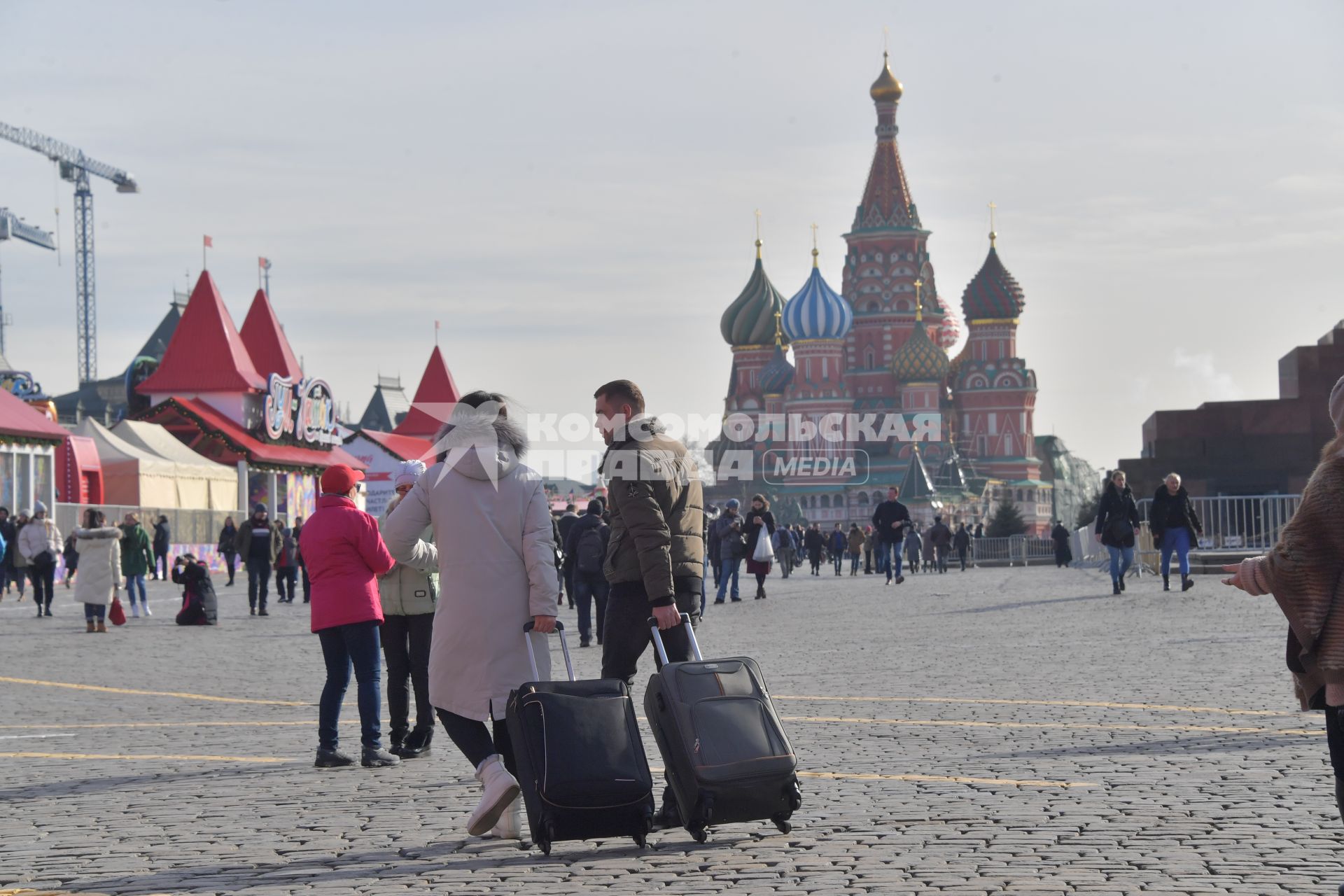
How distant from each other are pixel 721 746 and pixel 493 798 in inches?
32.2

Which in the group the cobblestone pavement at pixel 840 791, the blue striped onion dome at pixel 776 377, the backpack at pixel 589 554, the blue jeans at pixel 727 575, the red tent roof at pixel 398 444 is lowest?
the cobblestone pavement at pixel 840 791

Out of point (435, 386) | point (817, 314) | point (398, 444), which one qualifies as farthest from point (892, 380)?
point (398, 444)

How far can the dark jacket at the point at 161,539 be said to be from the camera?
36.1 m

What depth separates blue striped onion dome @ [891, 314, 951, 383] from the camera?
11412cm

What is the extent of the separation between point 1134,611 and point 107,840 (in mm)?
14120

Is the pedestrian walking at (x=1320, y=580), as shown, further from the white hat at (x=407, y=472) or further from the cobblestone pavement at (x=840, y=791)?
the white hat at (x=407, y=472)

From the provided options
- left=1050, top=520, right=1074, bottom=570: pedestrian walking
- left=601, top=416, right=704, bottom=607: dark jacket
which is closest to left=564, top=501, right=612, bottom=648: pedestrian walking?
left=601, top=416, right=704, bottom=607: dark jacket

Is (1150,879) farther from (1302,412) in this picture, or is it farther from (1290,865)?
(1302,412)

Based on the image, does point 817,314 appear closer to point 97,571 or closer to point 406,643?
point 97,571

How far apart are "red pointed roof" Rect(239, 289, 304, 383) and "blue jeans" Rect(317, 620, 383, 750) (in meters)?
53.7

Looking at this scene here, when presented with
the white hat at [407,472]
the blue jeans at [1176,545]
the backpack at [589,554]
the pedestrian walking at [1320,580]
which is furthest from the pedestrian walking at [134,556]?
the pedestrian walking at [1320,580]

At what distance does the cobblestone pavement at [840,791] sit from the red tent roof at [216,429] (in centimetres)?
3674

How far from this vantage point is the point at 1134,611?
18812 mm

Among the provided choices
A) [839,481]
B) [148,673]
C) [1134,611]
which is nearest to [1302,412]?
[1134,611]
